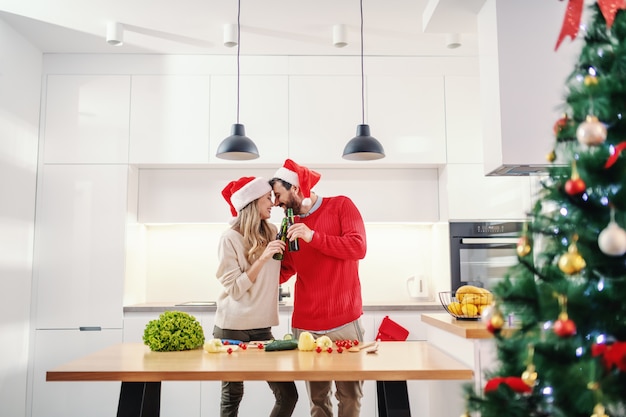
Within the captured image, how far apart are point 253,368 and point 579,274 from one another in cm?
118

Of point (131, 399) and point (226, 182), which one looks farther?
point (226, 182)

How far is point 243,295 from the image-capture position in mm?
2535

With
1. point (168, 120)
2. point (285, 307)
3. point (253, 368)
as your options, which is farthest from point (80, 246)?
point (253, 368)

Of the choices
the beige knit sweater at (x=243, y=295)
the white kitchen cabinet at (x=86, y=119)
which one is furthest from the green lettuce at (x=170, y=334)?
the white kitchen cabinet at (x=86, y=119)

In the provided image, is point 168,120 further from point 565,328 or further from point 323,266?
point 565,328

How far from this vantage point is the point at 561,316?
2.68 ft

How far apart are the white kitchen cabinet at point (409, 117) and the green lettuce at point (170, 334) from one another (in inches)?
96.3

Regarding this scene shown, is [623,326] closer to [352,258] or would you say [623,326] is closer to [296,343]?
[296,343]

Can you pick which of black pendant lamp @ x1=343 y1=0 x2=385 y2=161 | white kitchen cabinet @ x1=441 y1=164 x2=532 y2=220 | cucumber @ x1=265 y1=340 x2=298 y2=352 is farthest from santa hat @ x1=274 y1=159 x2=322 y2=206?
white kitchen cabinet @ x1=441 y1=164 x2=532 y2=220

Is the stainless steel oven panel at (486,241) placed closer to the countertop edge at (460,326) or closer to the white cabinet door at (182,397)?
the countertop edge at (460,326)

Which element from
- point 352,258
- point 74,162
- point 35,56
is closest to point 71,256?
point 74,162

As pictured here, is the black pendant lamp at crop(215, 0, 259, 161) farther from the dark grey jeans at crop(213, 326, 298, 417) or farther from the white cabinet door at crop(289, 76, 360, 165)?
the dark grey jeans at crop(213, 326, 298, 417)

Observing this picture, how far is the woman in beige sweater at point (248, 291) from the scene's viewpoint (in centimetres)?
248

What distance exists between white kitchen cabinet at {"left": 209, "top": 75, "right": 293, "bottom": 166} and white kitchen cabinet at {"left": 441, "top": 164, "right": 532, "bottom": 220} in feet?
4.24
